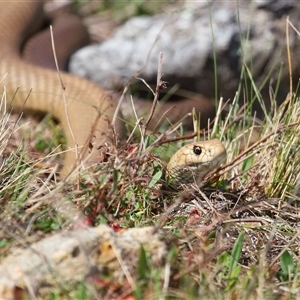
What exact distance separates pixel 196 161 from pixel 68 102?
5.42ft

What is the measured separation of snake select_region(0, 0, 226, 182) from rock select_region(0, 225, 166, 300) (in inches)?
18.9

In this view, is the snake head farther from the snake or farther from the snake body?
the snake body

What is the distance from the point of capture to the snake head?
10.6ft

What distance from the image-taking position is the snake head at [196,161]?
3.22 m

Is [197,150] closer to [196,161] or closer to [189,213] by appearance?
[196,161]

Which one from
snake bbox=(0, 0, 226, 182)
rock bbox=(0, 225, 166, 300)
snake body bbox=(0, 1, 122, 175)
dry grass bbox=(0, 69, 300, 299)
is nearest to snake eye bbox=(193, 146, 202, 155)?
snake bbox=(0, 0, 226, 182)

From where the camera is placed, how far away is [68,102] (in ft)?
15.5

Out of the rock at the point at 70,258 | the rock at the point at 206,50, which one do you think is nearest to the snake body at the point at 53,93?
the rock at the point at 206,50

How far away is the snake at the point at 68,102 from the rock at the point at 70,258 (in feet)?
1.58

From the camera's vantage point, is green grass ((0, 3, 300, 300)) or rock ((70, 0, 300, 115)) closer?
green grass ((0, 3, 300, 300))

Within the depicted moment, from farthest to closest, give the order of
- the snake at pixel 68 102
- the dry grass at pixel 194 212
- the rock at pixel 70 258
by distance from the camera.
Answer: the snake at pixel 68 102, the dry grass at pixel 194 212, the rock at pixel 70 258

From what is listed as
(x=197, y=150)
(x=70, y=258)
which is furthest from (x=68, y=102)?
(x=70, y=258)

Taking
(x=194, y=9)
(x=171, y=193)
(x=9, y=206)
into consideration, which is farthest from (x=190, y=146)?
(x=194, y=9)

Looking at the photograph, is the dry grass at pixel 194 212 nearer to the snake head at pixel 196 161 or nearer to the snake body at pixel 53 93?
the snake head at pixel 196 161
